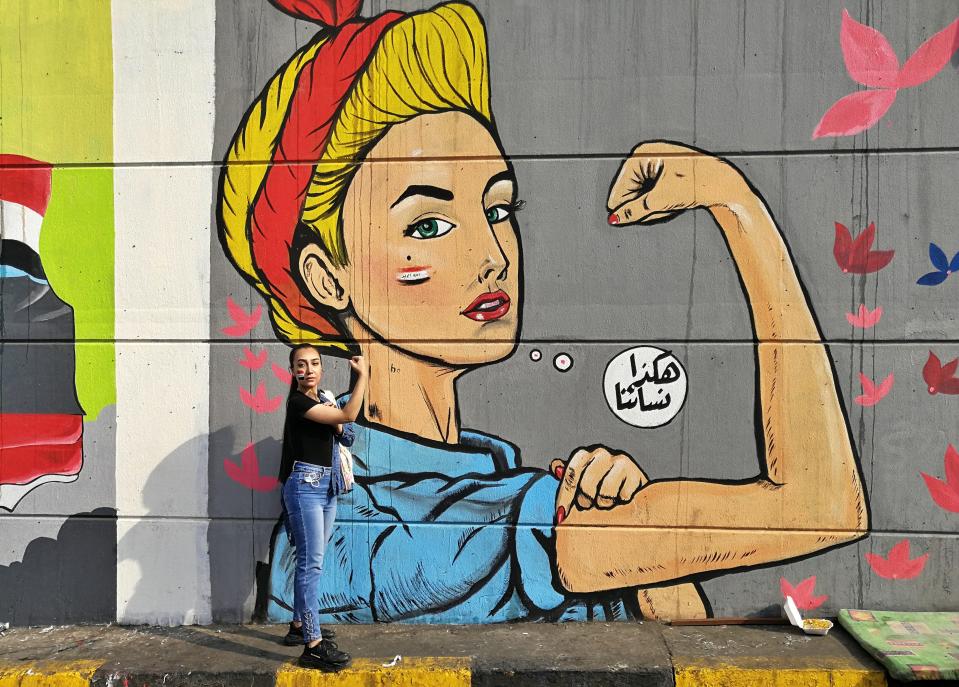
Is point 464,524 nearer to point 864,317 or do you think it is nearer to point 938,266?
point 864,317

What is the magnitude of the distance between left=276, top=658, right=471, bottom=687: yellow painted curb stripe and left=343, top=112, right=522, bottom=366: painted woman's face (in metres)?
1.43

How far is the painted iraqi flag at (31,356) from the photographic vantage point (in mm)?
3930

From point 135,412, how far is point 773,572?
10.9 feet

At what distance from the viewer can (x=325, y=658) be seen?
3.32 m

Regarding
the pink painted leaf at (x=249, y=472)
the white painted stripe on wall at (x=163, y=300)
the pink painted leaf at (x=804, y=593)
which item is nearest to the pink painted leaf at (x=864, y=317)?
the pink painted leaf at (x=804, y=593)

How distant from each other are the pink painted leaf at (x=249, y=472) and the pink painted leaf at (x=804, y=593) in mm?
2582

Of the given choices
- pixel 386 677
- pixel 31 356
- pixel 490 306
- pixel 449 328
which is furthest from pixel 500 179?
pixel 31 356

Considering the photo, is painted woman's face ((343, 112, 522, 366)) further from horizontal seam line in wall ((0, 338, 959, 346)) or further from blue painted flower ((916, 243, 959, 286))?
Answer: blue painted flower ((916, 243, 959, 286))

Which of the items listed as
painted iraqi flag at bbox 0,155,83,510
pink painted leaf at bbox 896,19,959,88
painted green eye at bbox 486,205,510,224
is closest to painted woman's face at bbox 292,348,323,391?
painted green eye at bbox 486,205,510,224

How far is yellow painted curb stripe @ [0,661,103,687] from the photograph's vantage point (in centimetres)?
335

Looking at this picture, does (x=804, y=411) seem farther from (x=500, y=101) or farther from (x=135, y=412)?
(x=135, y=412)

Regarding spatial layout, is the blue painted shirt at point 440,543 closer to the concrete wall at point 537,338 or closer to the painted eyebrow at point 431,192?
the concrete wall at point 537,338

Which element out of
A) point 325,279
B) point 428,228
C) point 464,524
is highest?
point 428,228

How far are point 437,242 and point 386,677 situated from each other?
80.8 inches
